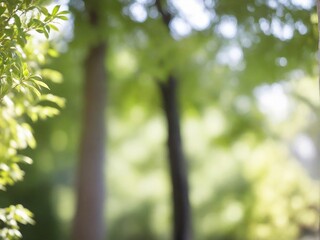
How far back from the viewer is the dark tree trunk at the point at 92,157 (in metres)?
6.46

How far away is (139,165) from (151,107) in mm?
2286

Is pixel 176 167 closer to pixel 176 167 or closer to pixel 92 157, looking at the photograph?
pixel 176 167

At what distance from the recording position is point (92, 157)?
21.8 ft

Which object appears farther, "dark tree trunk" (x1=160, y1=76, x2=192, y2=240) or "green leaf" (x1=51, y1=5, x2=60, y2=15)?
"dark tree trunk" (x1=160, y1=76, x2=192, y2=240)

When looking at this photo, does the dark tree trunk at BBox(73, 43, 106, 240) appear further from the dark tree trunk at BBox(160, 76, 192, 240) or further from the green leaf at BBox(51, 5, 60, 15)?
the green leaf at BBox(51, 5, 60, 15)

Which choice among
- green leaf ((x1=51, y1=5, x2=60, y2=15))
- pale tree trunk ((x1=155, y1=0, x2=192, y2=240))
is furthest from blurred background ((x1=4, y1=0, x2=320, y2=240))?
green leaf ((x1=51, y1=5, x2=60, y2=15))

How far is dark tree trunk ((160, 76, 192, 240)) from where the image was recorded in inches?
249

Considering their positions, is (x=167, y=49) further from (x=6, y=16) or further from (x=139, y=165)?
(x=139, y=165)

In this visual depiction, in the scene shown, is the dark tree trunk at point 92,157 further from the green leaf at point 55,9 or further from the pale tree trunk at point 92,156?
the green leaf at point 55,9

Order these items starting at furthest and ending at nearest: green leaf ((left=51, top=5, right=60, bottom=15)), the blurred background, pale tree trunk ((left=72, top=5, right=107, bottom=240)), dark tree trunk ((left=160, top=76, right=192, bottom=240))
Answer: pale tree trunk ((left=72, top=5, right=107, bottom=240))
dark tree trunk ((left=160, top=76, right=192, bottom=240))
the blurred background
green leaf ((left=51, top=5, right=60, bottom=15))

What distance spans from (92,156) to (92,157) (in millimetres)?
14

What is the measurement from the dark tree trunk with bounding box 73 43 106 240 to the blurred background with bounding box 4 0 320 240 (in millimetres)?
393

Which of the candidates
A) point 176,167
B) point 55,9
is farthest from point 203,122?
point 55,9

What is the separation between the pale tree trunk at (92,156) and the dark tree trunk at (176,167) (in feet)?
3.10
